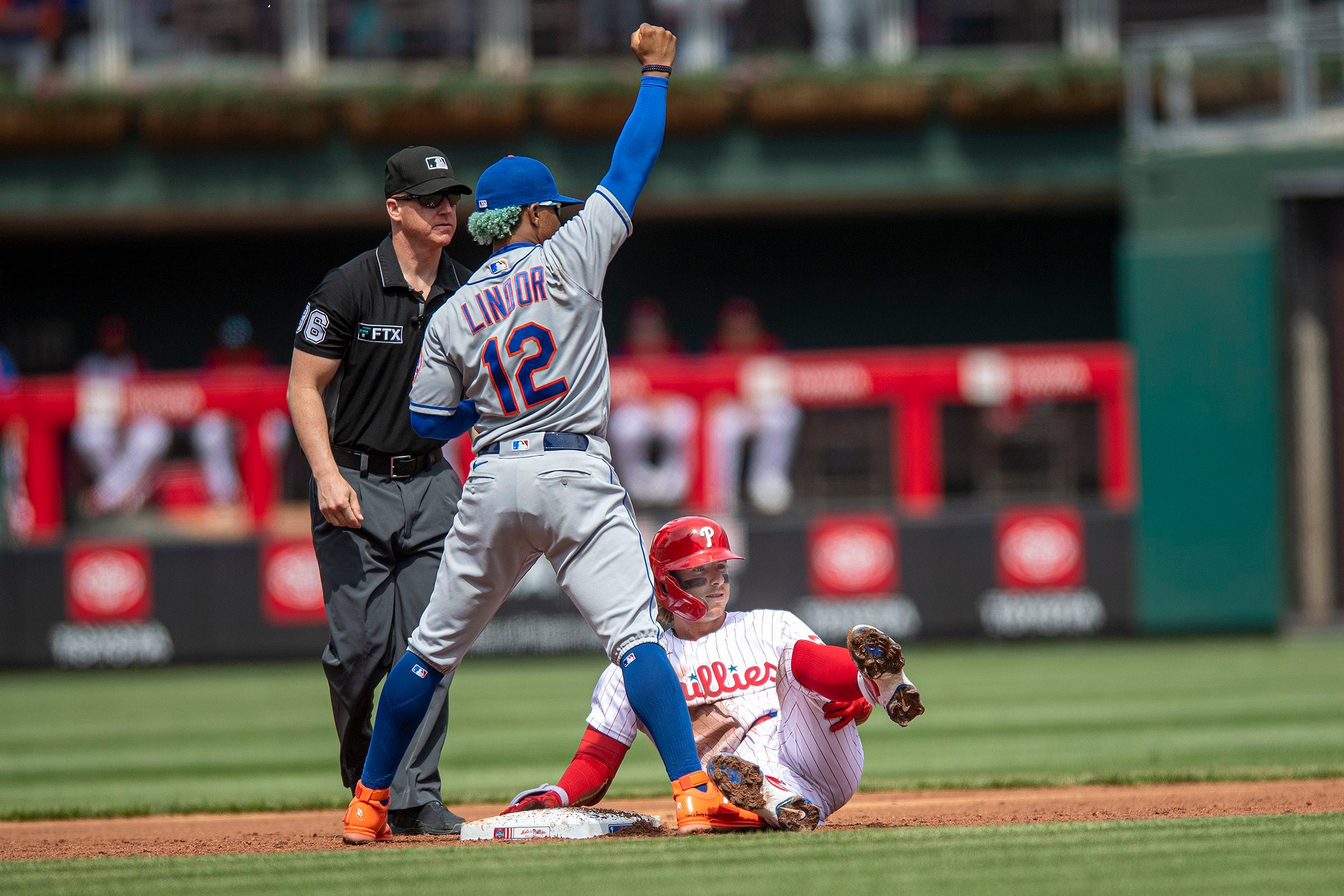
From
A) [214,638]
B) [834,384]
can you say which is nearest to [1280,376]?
[834,384]

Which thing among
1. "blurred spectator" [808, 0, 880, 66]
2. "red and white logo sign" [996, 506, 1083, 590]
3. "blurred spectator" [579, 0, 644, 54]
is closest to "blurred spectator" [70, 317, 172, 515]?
"blurred spectator" [579, 0, 644, 54]

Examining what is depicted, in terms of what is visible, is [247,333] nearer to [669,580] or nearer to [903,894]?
[669,580]

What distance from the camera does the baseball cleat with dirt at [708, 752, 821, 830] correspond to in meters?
4.34

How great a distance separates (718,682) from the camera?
15.8ft

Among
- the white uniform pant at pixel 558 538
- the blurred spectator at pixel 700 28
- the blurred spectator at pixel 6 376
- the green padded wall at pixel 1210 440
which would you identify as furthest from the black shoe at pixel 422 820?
the blurred spectator at pixel 700 28

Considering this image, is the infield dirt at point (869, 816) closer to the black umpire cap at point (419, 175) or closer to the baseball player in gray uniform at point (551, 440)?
the baseball player in gray uniform at point (551, 440)

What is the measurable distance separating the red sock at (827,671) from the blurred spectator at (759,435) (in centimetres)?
828

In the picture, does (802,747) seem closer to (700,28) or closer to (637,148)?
(637,148)

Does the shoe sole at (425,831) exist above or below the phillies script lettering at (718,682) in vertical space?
below

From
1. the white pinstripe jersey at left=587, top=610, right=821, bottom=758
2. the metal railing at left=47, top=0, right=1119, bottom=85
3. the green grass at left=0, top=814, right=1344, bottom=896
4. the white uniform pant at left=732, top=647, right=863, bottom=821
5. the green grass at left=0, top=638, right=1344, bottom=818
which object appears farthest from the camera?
the metal railing at left=47, top=0, right=1119, bottom=85

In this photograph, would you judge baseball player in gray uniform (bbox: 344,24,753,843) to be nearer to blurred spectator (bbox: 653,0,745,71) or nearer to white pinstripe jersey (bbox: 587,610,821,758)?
white pinstripe jersey (bbox: 587,610,821,758)

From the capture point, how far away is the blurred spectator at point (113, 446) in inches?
508

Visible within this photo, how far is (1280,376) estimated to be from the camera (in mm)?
12711

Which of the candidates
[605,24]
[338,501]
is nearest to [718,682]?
[338,501]
